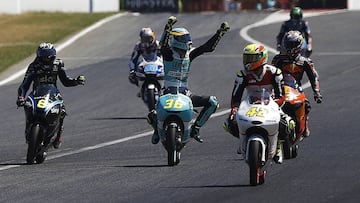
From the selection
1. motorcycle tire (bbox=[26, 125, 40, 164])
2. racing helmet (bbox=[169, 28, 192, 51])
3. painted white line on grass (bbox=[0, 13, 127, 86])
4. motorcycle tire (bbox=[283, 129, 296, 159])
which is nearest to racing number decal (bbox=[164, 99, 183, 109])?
racing helmet (bbox=[169, 28, 192, 51])

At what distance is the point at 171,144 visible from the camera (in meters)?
15.3

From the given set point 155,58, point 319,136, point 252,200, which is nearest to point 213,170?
point 252,200

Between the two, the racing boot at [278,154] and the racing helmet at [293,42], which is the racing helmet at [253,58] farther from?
the racing helmet at [293,42]

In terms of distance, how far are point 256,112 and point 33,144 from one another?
390cm

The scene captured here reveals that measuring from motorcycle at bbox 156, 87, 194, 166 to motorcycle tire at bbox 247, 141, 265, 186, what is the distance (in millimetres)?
2368

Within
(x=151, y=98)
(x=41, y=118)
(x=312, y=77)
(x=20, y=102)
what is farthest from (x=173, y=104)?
(x=151, y=98)

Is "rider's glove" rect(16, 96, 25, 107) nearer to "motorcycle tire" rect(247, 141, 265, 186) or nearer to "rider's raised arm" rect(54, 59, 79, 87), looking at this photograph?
"rider's raised arm" rect(54, 59, 79, 87)

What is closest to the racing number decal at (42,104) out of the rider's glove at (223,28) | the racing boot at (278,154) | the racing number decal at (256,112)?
the rider's glove at (223,28)

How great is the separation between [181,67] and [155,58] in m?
6.04

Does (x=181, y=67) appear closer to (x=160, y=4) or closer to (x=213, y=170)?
(x=213, y=170)

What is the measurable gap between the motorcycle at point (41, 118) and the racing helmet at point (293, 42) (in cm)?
315

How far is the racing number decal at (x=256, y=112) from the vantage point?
13.2m

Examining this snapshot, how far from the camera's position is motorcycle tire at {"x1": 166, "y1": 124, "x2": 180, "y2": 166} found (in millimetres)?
15234

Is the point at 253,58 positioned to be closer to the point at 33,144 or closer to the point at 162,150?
the point at 33,144
